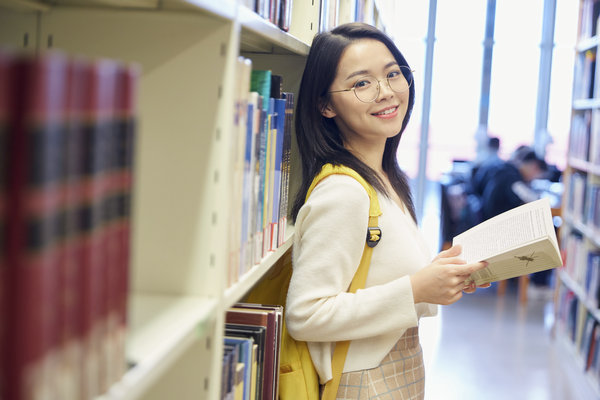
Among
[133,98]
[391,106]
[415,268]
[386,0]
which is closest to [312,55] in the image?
[391,106]

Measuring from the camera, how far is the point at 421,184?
971 cm

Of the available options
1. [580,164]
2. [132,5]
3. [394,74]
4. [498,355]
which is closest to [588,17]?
[580,164]

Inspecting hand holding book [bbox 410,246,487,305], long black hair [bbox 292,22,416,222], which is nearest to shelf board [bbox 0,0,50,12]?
long black hair [bbox 292,22,416,222]

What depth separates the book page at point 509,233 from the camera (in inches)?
54.5

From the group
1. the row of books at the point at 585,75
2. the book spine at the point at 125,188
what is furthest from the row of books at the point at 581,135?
the book spine at the point at 125,188

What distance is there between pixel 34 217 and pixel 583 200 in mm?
4434

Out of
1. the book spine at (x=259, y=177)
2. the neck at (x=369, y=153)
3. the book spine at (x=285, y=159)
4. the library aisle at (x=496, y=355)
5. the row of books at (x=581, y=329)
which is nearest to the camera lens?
the book spine at (x=259, y=177)

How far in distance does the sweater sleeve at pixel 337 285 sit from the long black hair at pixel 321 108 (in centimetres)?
16

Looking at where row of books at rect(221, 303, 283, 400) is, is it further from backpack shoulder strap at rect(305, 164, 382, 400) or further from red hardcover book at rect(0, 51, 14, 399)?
red hardcover book at rect(0, 51, 14, 399)

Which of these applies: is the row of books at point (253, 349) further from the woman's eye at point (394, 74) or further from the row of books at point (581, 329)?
the row of books at point (581, 329)

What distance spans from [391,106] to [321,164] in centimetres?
22

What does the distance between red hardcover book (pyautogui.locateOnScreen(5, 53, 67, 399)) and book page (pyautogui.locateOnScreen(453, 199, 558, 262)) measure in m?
1.10

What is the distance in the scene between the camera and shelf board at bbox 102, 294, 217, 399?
62 centimetres

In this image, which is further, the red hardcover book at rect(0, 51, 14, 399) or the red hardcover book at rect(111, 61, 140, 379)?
the red hardcover book at rect(111, 61, 140, 379)
